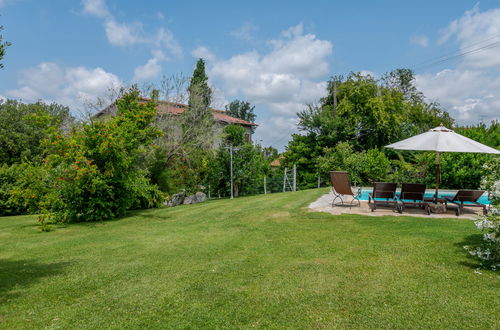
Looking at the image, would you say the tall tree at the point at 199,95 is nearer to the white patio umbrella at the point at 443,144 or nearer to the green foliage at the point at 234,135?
the green foliage at the point at 234,135

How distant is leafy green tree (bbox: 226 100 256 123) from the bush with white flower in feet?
214

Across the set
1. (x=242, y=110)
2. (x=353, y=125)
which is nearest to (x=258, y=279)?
(x=353, y=125)

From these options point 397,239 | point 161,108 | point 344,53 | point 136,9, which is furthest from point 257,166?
point 397,239

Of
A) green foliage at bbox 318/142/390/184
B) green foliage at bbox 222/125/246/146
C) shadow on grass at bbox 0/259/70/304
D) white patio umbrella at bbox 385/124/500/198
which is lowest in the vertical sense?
shadow on grass at bbox 0/259/70/304

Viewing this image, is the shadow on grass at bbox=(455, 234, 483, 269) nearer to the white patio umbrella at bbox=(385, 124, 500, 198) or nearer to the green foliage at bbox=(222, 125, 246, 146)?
the white patio umbrella at bbox=(385, 124, 500, 198)

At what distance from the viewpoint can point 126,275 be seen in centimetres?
492

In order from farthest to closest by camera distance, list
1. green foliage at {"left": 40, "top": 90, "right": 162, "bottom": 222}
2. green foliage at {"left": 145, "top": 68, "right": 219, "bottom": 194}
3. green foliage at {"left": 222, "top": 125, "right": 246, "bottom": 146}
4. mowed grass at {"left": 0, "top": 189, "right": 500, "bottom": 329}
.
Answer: green foliage at {"left": 222, "top": 125, "right": 246, "bottom": 146}
green foliage at {"left": 145, "top": 68, "right": 219, "bottom": 194}
green foliage at {"left": 40, "top": 90, "right": 162, "bottom": 222}
mowed grass at {"left": 0, "top": 189, "right": 500, "bottom": 329}

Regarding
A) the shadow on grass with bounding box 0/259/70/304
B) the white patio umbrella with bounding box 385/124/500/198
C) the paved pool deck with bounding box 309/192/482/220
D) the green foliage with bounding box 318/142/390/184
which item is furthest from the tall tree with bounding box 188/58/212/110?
the shadow on grass with bounding box 0/259/70/304

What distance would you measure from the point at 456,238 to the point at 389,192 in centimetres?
354

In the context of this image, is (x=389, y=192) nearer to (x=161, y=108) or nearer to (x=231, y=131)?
(x=161, y=108)

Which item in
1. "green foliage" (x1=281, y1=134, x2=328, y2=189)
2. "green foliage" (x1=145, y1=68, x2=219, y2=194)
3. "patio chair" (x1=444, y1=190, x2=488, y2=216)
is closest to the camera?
"patio chair" (x1=444, y1=190, x2=488, y2=216)

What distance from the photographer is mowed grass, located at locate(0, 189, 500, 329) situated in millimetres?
3463

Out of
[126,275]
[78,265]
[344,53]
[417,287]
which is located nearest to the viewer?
[417,287]

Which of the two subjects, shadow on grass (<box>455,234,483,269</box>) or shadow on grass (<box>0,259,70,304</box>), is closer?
shadow on grass (<box>0,259,70,304</box>)
